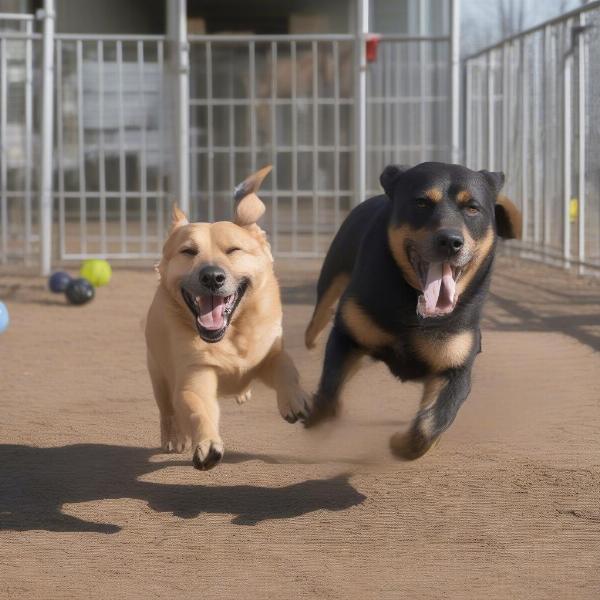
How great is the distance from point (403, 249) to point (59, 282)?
20.6 feet

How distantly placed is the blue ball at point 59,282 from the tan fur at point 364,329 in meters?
5.86

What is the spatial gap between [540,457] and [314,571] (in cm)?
172

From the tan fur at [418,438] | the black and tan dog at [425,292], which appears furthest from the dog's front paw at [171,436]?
the tan fur at [418,438]

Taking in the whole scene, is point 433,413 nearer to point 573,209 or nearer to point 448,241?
point 448,241

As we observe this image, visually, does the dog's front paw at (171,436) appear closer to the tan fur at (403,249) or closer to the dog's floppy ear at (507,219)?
the tan fur at (403,249)

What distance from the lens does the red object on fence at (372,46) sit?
12656mm

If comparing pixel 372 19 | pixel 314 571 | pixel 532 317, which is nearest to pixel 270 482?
pixel 314 571

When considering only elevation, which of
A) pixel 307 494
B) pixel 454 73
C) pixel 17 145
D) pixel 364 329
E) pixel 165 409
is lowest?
pixel 307 494

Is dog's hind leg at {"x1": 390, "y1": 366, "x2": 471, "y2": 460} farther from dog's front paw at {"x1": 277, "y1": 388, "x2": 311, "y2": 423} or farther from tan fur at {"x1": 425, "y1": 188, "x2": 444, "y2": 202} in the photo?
tan fur at {"x1": 425, "y1": 188, "x2": 444, "y2": 202}

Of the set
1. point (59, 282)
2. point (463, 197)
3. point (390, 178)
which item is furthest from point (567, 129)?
point (463, 197)

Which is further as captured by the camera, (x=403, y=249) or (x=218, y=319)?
(x=403, y=249)

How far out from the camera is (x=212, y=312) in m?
4.43

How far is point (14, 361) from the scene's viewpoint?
24.8ft

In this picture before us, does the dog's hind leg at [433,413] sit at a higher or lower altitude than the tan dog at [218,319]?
lower
